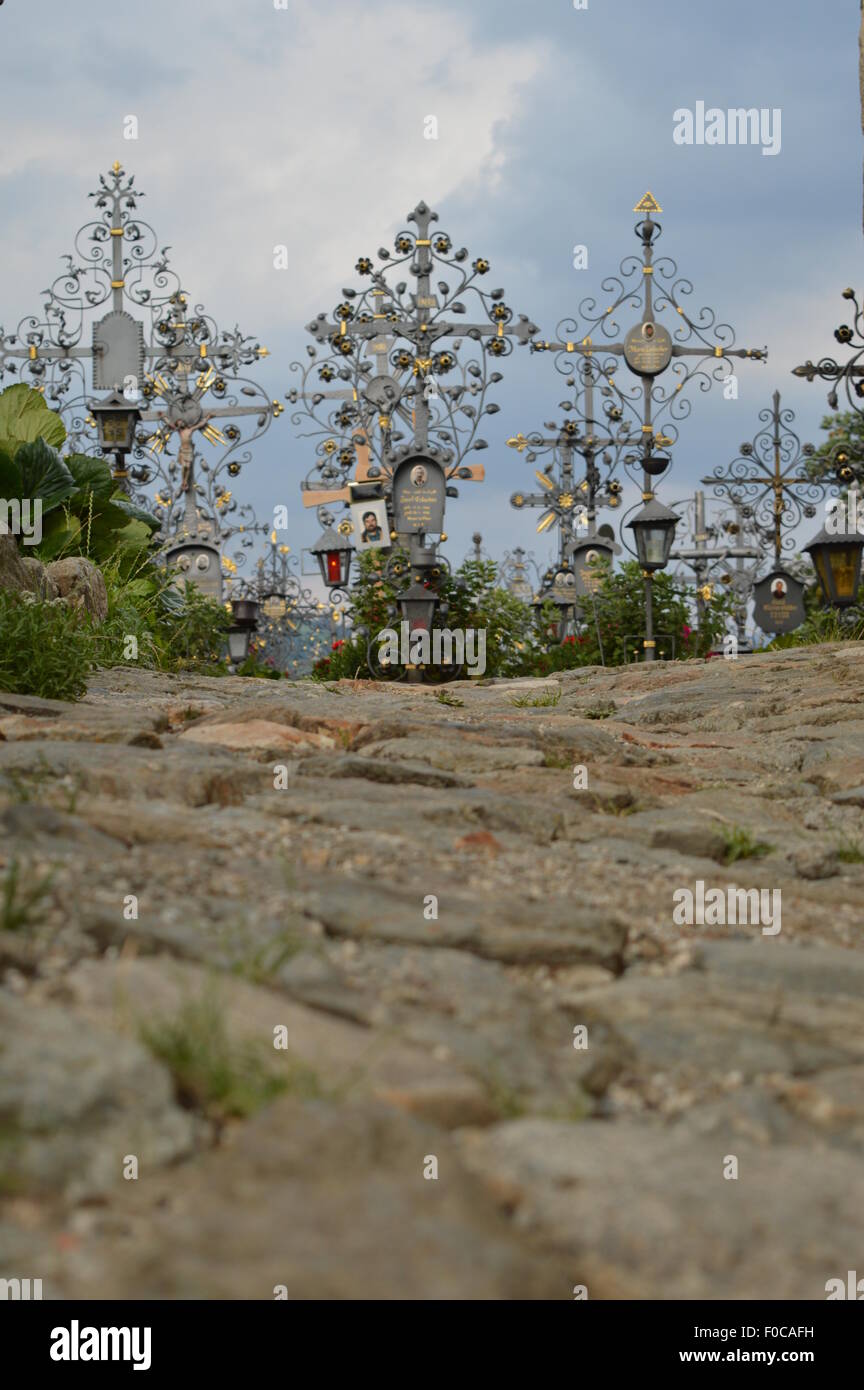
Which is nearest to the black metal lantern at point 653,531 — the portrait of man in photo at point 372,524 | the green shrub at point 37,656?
the portrait of man in photo at point 372,524

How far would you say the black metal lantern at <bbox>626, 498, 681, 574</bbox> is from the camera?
576 inches

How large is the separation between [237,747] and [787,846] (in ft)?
6.28

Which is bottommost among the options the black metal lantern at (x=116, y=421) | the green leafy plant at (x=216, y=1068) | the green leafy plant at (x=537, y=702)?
the green leafy plant at (x=216, y=1068)

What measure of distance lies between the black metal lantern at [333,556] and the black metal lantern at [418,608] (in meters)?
8.04

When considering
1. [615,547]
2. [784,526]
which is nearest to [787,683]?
[615,547]

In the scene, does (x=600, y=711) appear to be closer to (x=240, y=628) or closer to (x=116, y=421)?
(x=116, y=421)

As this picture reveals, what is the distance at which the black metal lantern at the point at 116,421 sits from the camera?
1512 centimetres

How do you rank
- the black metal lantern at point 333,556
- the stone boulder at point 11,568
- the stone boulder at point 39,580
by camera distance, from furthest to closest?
1. the black metal lantern at point 333,556
2. the stone boulder at point 39,580
3. the stone boulder at point 11,568

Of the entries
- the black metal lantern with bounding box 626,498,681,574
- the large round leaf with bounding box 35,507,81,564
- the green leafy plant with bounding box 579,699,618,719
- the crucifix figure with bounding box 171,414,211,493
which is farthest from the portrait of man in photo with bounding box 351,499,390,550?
the green leafy plant with bounding box 579,699,618,719

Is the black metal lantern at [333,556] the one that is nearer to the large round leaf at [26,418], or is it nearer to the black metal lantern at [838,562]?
the black metal lantern at [838,562]

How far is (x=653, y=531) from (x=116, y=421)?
615cm

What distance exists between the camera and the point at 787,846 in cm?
397

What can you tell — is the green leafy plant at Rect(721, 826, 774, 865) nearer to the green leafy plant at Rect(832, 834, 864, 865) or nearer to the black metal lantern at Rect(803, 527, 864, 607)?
the green leafy plant at Rect(832, 834, 864, 865)

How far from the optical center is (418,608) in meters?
15.8
